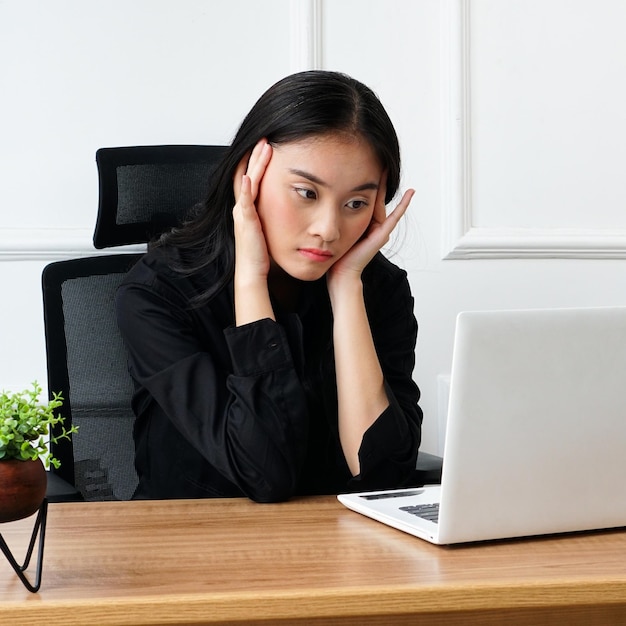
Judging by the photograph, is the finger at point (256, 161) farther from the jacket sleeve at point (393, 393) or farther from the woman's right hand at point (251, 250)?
the jacket sleeve at point (393, 393)

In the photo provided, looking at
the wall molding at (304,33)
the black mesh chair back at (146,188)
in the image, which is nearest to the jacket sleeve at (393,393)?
the black mesh chair back at (146,188)

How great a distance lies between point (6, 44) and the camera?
1995 millimetres

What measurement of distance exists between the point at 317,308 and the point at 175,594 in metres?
0.83

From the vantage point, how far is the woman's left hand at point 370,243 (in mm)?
1424

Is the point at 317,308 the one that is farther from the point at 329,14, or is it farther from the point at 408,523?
the point at 329,14

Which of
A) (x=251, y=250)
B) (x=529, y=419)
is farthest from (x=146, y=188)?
(x=529, y=419)

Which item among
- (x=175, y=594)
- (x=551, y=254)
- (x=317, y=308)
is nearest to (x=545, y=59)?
(x=551, y=254)

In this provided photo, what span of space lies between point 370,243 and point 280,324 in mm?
221

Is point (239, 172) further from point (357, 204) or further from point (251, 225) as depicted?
point (357, 204)

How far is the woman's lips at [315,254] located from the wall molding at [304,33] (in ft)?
2.89

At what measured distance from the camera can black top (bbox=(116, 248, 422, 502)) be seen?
48.8 inches

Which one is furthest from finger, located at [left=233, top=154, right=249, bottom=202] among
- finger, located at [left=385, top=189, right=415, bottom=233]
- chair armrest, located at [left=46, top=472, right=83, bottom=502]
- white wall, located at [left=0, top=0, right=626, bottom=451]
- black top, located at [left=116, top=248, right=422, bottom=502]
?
white wall, located at [left=0, top=0, right=626, bottom=451]

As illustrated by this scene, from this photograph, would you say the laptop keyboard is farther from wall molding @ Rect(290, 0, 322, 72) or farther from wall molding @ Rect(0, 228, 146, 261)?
wall molding @ Rect(290, 0, 322, 72)

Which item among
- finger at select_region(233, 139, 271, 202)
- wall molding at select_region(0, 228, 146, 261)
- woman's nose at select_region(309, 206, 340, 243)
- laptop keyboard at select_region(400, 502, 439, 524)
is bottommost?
laptop keyboard at select_region(400, 502, 439, 524)
